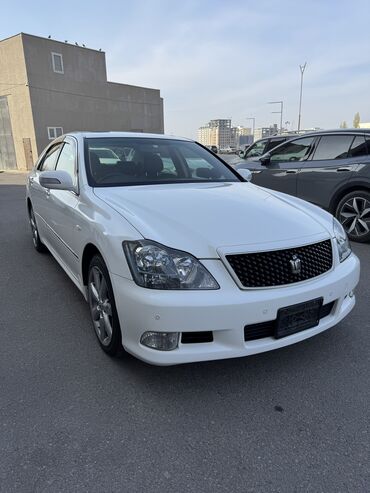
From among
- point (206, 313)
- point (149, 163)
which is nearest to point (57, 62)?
point (149, 163)

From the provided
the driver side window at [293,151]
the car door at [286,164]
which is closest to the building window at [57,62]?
A: the car door at [286,164]

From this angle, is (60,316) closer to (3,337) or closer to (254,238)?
(3,337)

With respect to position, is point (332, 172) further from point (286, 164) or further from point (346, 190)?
point (286, 164)

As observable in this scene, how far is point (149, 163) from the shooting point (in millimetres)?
3510

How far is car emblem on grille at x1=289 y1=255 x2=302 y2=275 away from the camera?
220 centimetres

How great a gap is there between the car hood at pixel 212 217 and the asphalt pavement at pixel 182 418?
90 cm

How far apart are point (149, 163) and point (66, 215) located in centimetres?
91

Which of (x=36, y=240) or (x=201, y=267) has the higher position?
(x=201, y=267)

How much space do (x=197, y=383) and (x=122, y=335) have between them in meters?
0.58

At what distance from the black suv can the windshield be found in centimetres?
248

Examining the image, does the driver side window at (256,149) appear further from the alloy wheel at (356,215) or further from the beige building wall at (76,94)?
the beige building wall at (76,94)

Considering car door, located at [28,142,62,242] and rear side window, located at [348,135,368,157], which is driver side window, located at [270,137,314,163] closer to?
rear side window, located at [348,135,368,157]

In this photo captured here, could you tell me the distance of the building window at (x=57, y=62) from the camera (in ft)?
76.4

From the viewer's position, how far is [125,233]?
2.24 metres
